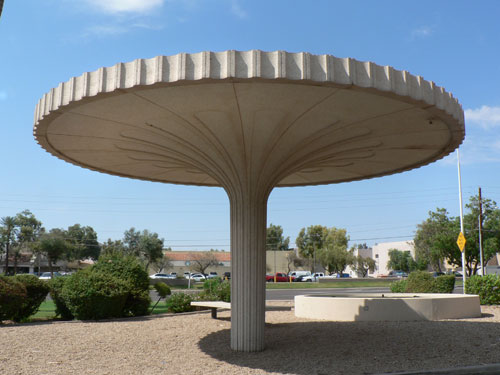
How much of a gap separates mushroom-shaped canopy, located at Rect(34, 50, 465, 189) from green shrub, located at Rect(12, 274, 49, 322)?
18.2ft

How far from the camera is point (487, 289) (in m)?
18.8

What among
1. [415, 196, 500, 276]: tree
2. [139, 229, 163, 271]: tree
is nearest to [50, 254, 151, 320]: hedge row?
[415, 196, 500, 276]: tree

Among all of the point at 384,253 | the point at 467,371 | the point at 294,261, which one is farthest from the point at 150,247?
the point at 467,371

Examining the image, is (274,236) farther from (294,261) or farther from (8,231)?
(8,231)

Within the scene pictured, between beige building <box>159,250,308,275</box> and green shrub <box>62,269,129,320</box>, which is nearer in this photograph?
green shrub <box>62,269,129,320</box>

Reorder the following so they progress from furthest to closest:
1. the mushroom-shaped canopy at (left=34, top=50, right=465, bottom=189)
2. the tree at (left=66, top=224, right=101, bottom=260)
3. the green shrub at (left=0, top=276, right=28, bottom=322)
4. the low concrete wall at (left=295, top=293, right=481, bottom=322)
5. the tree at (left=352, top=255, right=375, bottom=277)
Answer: the tree at (left=66, top=224, right=101, bottom=260), the tree at (left=352, top=255, right=375, bottom=277), the low concrete wall at (left=295, top=293, right=481, bottom=322), the green shrub at (left=0, top=276, right=28, bottom=322), the mushroom-shaped canopy at (left=34, top=50, right=465, bottom=189)

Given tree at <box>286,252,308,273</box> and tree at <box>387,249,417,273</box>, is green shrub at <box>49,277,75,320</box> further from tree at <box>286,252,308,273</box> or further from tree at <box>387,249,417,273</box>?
tree at <box>387,249,417,273</box>

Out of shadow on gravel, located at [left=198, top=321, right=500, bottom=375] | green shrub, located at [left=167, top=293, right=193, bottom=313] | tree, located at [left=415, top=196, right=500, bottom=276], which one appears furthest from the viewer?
tree, located at [left=415, top=196, right=500, bottom=276]

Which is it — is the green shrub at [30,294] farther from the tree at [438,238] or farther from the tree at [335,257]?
the tree at [335,257]

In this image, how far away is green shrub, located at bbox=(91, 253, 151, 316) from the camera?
15.2 meters

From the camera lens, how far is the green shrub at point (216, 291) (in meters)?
18.1

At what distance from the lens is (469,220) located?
44.2 meters

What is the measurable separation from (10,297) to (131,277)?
3.60 meters

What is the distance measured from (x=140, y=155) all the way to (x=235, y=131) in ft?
10.9
